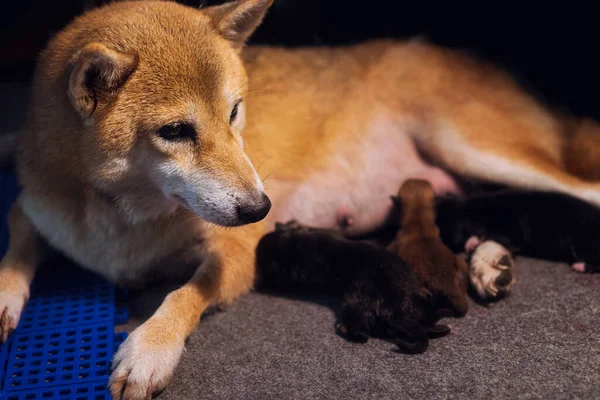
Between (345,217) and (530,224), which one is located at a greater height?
(530,224)

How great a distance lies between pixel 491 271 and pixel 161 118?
1204 millimetres

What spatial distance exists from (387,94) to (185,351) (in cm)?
138

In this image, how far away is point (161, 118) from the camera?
1.59 metres

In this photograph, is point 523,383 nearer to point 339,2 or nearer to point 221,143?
point 221,143

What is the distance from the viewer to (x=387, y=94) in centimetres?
253

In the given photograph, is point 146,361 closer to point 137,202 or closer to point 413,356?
point 137,202

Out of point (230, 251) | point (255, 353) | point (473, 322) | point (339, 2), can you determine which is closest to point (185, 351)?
point (255, 353)

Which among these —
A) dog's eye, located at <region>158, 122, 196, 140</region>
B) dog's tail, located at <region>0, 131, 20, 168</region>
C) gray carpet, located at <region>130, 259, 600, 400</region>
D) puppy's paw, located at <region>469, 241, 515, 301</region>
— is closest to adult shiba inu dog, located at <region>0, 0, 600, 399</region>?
dog's eye, located at <region>158, 122, 196, 140</region>

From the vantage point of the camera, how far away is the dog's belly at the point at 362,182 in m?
2.45

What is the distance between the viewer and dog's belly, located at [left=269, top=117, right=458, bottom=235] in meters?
2.45

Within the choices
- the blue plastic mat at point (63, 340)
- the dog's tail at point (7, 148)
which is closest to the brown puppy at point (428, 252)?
the blue plastic mat at point (63, 340)

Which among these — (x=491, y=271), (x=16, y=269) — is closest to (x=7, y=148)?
(x=16, y=269)

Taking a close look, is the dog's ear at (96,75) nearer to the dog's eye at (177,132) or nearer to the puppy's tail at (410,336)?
the dog's eye at (177,132)

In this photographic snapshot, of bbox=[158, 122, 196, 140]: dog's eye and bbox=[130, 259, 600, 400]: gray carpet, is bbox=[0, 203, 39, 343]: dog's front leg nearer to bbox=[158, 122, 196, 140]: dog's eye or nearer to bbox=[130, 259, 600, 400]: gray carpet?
bbox=[130, 259, 600, 400]: gray carpet
